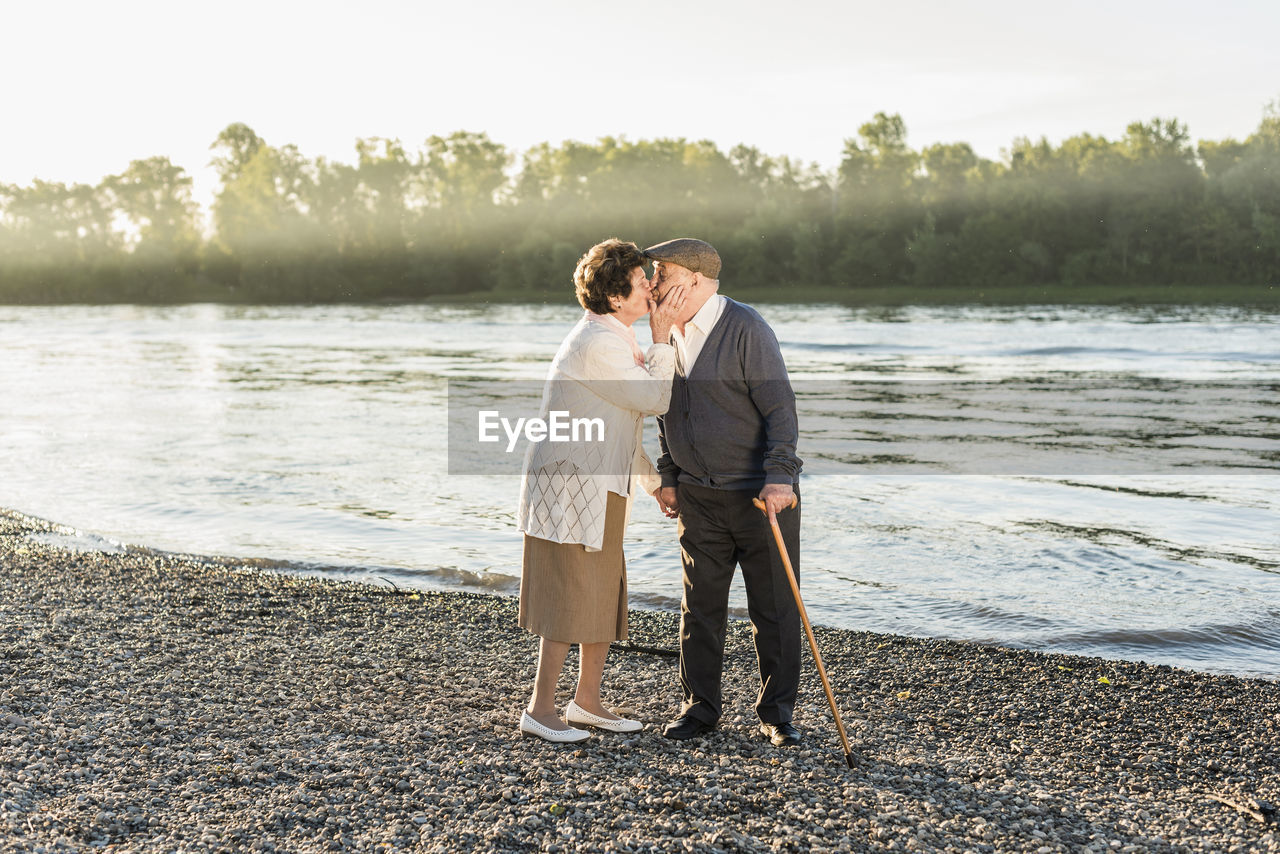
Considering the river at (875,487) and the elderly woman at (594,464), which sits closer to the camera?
the elderly woman at (594,464)

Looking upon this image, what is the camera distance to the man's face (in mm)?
4840

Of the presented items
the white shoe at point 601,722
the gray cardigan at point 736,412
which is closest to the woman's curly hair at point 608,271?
the gray cardigan at point 736,412

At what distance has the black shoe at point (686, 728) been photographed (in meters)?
5.11

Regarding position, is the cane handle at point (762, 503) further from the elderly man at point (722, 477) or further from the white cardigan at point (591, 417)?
the white cardigan at point (591, 417)

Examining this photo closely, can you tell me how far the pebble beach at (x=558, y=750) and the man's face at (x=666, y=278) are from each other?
6.46ft

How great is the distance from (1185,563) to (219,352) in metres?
40.5

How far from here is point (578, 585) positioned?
4.91 meters

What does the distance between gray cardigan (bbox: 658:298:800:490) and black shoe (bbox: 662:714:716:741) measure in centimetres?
107

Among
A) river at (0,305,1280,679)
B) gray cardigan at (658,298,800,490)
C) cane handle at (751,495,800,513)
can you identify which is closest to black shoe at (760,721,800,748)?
cane handle at (751,495,800,513)

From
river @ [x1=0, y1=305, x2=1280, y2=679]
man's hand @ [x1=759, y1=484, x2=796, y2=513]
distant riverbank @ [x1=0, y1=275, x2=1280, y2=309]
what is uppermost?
distant riverbank @ [x1=0, y1=275, x2=1280, y2=309]

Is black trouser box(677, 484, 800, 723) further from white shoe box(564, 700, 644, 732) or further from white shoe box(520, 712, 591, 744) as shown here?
white shoe box(520, 712, 591, 744)

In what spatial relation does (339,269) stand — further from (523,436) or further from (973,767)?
(973,767)

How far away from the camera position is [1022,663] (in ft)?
21.3

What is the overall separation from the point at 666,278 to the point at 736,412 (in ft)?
2.11
